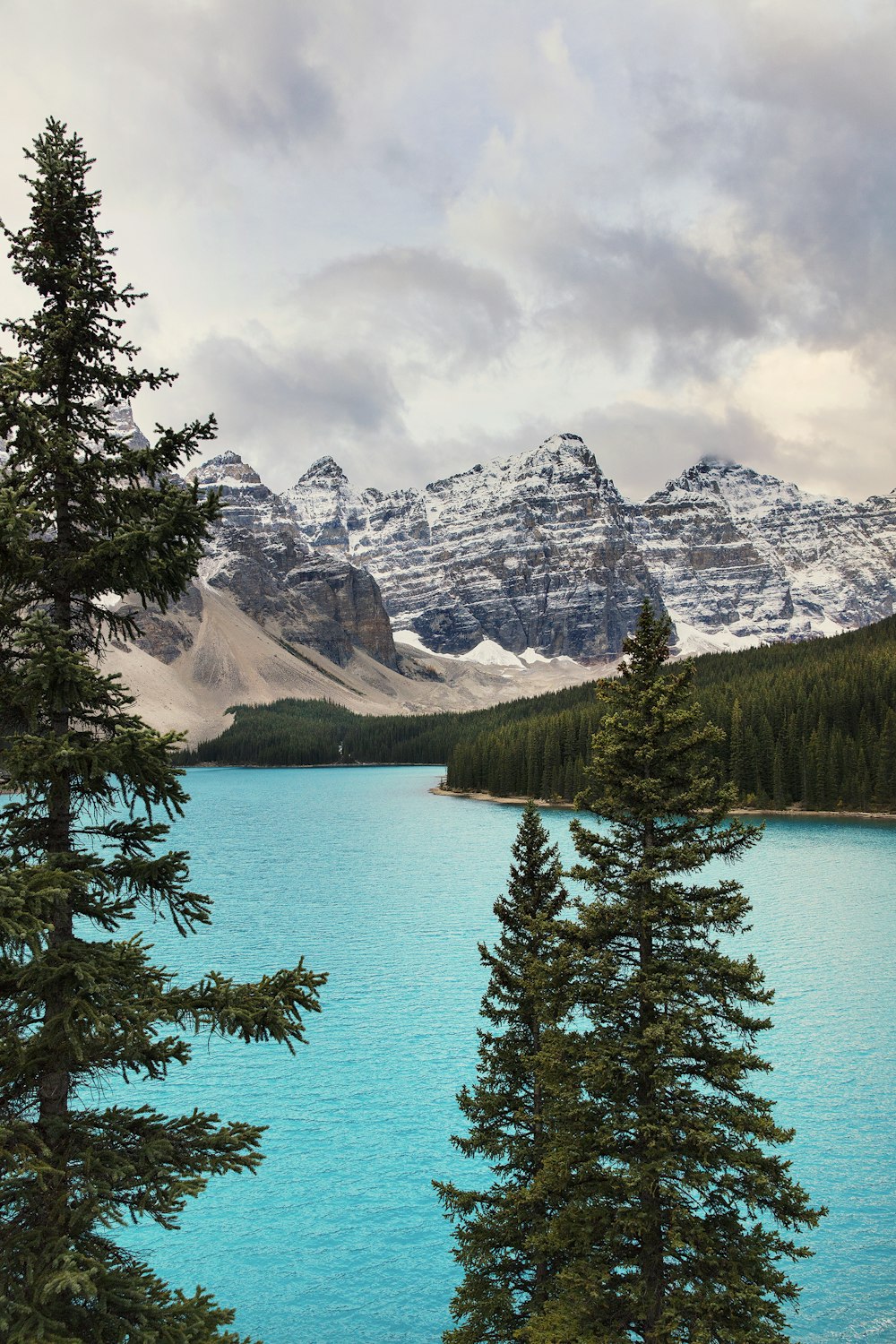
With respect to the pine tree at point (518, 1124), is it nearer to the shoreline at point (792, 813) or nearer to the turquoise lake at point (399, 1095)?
the turquoise lake at point (399, 1095)

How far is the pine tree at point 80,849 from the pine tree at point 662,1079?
6.41 metres

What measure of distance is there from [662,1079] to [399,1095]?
71.3ft

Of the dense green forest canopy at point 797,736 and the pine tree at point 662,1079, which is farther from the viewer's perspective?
the dense green forest canopy at point 797,736

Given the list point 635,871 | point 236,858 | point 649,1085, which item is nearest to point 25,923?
point 635,871

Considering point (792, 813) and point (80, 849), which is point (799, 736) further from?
point (80, 849)

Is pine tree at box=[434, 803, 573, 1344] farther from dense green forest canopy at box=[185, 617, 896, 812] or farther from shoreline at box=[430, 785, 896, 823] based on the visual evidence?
dense green forest canopy at box=[185, 617, 896, 812]

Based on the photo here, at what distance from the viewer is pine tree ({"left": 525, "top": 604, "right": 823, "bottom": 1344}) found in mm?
12289

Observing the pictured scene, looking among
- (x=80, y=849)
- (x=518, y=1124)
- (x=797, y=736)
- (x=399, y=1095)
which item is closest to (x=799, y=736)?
(x=797, y=736)

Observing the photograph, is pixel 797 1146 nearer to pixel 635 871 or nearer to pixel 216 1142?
pixel 635 871

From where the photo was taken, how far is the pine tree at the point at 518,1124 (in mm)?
14188

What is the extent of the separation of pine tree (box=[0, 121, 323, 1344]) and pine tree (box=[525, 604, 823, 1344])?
6408mm

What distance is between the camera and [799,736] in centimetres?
11700

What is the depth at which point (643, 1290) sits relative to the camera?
1269 centimetres

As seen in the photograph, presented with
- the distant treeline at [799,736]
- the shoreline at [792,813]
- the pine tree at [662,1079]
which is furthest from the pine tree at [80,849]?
the distant treeline at [799,736]
